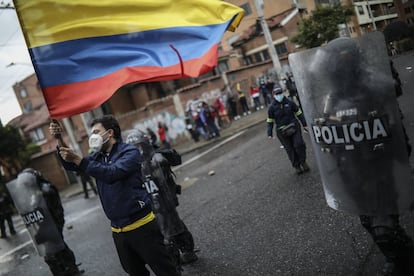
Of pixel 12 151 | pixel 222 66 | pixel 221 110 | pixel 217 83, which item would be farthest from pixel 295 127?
pixel 222 66

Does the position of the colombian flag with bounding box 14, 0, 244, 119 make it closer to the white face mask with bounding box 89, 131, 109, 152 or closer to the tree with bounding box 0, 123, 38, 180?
the white face mask with bounding box 89, 131, 109, 152

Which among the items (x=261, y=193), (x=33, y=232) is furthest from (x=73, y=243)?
(x=261, y=193)

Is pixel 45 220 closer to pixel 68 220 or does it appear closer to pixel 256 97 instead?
pixel 68 220

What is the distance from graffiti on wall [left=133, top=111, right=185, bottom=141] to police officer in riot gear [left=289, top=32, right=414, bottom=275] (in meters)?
17.1

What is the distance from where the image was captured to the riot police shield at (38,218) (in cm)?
524

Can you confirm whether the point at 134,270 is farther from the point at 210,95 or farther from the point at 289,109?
the point at 210,95

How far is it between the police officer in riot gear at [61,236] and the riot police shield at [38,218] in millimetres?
39

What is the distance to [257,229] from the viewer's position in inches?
191

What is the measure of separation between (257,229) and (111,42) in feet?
10.0

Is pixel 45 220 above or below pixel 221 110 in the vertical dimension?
below

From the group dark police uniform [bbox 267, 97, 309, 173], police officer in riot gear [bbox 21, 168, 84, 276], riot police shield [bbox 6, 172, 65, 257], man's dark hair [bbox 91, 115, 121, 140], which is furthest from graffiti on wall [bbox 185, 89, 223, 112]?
man's dark hair [bbox 91, 115, 121, 140]

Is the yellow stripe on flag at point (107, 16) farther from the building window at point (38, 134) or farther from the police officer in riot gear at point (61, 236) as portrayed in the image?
the building window at point (38, 134)

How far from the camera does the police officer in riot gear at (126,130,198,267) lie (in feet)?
14.4

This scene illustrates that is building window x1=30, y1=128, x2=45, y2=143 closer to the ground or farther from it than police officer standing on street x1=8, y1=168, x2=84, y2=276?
farther from it
